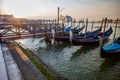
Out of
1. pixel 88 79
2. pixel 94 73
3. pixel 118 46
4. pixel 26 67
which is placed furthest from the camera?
pixel 118 46

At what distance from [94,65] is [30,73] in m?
6.01

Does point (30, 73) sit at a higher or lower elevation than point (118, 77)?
higher

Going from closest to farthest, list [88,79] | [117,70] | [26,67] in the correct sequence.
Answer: [26,67]
[88,79]
[117,70]

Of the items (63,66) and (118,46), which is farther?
(118,46)

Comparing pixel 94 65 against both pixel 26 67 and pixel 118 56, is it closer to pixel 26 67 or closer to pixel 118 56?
pixel 118 56

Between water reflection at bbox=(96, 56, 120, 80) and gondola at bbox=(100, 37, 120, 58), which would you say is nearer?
water reflection at bbox=(96, 56, 120, 80)

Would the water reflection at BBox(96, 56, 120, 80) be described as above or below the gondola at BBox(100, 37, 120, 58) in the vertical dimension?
below

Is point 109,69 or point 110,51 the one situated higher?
point 110,51

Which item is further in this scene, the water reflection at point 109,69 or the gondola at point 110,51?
the gondola at point 110,51

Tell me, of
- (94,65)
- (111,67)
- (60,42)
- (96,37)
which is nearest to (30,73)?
(94,65)

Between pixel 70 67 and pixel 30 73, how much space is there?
456 centimetres

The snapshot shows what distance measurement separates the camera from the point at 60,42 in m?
19.8

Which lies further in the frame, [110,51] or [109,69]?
[110,51]

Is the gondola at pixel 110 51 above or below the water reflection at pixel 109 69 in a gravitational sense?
above
